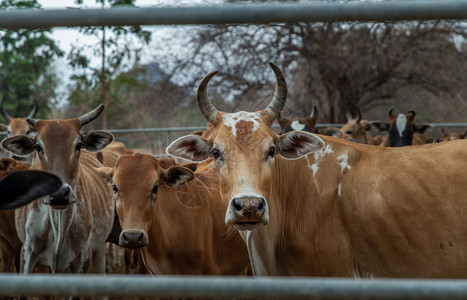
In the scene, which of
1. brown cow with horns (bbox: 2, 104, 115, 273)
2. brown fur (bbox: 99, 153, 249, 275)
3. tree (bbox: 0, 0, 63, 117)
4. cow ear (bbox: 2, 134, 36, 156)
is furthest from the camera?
tree (bbox: 0, 0, 63, 117)

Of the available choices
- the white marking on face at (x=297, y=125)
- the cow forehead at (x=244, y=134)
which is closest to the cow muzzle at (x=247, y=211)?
the cow forehead at (x=244, y=134)

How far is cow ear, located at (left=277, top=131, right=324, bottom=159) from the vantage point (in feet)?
Answer: 13.9

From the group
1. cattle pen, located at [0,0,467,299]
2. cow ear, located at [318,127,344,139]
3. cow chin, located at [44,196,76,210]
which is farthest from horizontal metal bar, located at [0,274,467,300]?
cow ear, located at [318,127,344,139]

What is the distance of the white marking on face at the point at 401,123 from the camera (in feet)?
34.9

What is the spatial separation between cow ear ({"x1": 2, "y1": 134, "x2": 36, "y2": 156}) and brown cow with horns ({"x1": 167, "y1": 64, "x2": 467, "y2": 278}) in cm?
194

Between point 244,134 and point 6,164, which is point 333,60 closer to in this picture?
point 6,164

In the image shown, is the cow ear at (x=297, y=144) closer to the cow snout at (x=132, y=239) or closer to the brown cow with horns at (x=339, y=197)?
the brown cow with horns at (x=339, y=197)

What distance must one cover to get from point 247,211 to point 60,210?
2548mm

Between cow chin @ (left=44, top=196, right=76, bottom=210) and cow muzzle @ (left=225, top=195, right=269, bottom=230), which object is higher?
cow muzzle @ (left=225, top=195, right=269, bottom=230)

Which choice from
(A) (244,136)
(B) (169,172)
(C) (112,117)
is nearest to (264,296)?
(A) (244,136)

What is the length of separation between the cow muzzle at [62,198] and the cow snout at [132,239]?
30.1 inches

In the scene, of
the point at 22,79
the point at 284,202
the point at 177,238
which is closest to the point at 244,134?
the point at 284,202

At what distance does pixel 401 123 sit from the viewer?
35.3ft

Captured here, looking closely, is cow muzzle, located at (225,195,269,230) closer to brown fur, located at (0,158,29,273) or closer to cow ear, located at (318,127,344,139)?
brown fur, located at (0,158,29,273)
